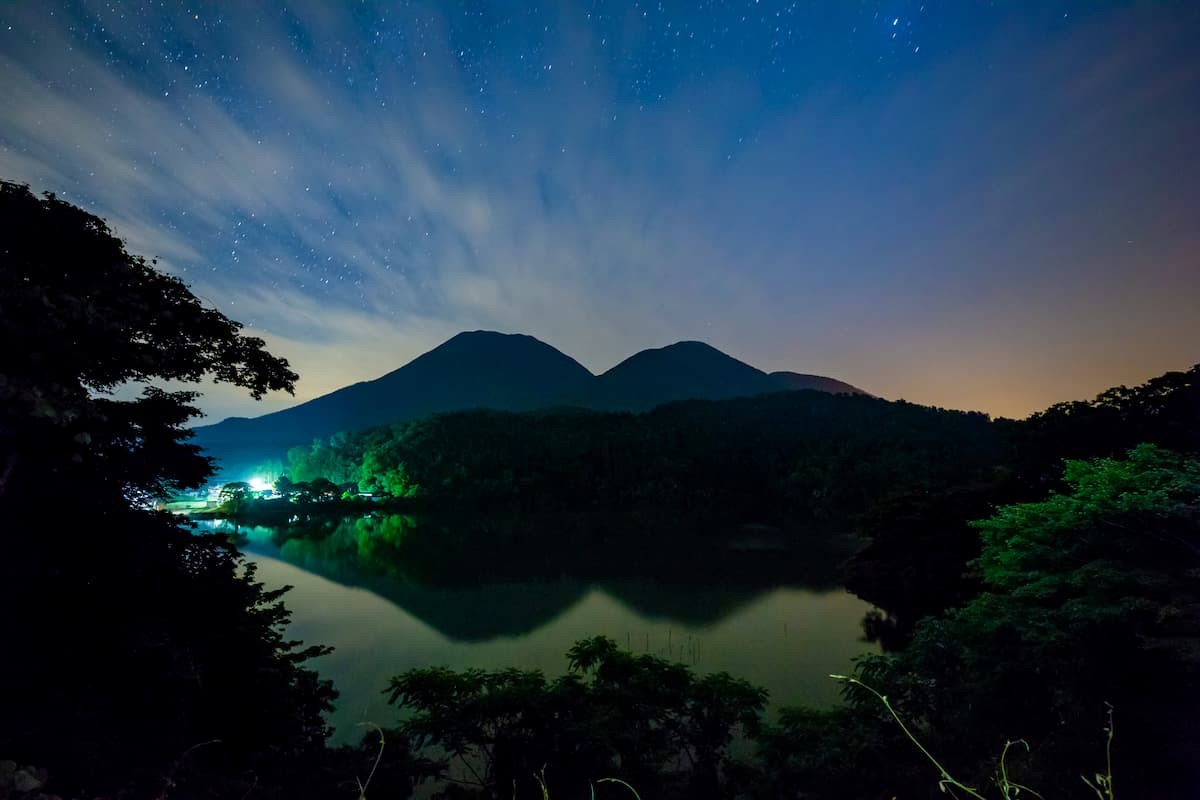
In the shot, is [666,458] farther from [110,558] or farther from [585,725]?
[110,558]

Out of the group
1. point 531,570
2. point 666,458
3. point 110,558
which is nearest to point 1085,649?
point 110,558

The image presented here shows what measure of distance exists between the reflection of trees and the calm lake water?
0.14 m

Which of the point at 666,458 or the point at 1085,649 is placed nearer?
the point at 1085,649

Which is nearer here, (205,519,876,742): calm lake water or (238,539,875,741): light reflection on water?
(238,539,875,741): light reflection on water

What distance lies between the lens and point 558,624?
64.5ft

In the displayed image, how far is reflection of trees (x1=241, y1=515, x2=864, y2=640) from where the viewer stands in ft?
70.1

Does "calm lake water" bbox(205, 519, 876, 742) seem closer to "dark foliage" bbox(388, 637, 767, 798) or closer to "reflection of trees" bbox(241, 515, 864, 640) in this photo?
"reflection of trees" bbox(241, 515, 864, 640)

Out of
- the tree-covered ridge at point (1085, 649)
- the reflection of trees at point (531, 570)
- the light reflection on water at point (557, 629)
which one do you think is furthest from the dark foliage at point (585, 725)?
the reflection of trees at point (531, 570)

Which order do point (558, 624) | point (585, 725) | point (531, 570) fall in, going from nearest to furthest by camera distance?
point (585, 725) → point (558, 624) → point (531, 570)

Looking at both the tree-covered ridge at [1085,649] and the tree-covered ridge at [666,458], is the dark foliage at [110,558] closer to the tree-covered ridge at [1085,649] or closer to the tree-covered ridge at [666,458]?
the tree-covered ridge at [1085,649]

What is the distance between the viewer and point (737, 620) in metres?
19.7

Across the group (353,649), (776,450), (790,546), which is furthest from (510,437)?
(353,649)

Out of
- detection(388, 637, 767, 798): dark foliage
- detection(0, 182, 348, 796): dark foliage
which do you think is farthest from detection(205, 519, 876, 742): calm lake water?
detection(0, 182, 348, 796): dark foliage

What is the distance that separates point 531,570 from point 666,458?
1490 inches
